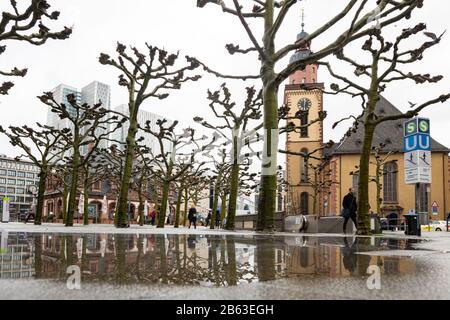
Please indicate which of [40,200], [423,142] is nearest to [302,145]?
[40,200]

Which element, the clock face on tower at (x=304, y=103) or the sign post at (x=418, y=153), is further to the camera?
the clock face on tower at (x=304, y=103)

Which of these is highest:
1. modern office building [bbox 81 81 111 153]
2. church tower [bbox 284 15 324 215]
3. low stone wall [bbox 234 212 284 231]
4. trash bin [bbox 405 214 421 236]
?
modern office building [bbox 81 81 111 153]

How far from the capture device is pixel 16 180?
481 feet

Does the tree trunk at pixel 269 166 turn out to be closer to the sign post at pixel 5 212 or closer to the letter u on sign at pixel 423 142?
the letter u on sign at pixel 423 142

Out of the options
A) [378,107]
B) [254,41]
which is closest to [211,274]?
[254,41]

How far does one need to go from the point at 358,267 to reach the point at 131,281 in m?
1.94

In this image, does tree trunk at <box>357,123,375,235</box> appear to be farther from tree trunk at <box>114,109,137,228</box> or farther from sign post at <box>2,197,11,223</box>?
sign post at <box>2,197,11,223</box>

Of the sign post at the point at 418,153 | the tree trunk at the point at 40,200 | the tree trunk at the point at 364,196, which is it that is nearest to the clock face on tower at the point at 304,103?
the tree trunk at the point at 40,200

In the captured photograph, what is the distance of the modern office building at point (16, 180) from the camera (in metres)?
142

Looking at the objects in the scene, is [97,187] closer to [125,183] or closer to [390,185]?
[390,185]

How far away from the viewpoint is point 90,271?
9.81 feet

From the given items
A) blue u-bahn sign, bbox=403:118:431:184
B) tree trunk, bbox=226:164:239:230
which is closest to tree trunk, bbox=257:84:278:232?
blue u-bahn sign, bbox=403:118:431:184

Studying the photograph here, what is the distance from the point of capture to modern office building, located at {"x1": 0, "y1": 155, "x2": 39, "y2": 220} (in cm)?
14175
